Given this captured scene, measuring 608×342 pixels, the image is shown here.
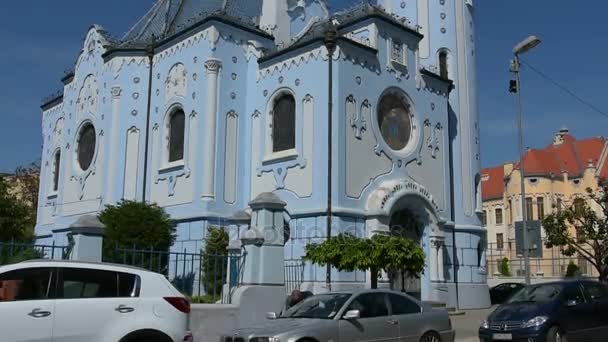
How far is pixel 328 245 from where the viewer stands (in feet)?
64.6

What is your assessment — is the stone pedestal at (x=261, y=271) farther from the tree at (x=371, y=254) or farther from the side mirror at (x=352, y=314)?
→ the side mirror at (x=352, y=314)

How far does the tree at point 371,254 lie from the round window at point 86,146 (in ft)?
61.9

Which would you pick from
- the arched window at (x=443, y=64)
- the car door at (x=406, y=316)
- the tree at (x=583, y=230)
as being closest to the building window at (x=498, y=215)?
the tree at (x=583, y=230)

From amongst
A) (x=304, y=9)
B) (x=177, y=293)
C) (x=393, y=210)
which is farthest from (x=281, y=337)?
(x=304, y=9)

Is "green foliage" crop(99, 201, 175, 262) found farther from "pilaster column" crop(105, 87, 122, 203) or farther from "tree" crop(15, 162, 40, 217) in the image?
"tree" crop(15, 162, 40, 217)

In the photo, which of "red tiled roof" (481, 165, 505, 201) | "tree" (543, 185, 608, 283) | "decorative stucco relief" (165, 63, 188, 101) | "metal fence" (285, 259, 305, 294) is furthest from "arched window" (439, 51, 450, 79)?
"red tiled roof" (481, 165, 505, 201)

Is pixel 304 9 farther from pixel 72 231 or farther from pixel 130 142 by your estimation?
pixel 72 231

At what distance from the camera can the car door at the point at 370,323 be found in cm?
1162

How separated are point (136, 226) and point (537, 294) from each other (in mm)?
16824

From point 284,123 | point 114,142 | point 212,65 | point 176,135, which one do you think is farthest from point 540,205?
point 114,142

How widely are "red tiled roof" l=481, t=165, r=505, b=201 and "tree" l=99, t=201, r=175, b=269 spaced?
2156 inches

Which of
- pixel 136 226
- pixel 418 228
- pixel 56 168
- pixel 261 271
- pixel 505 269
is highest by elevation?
pixel 56 168

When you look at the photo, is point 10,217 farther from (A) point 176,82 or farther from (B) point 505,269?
(B) point 505,269

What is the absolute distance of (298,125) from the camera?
27.8 m
